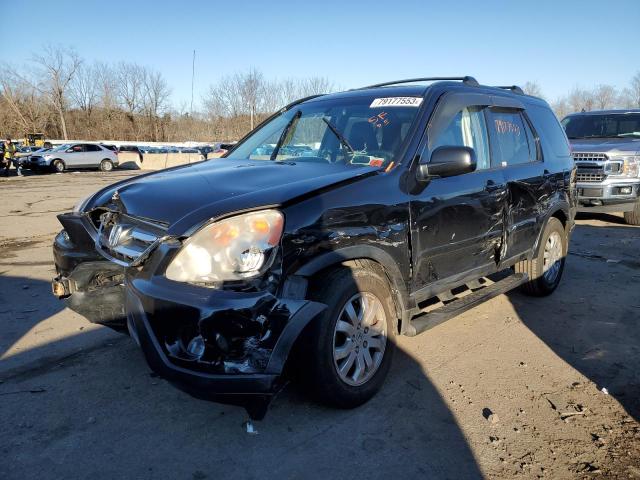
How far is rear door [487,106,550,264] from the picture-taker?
Result: 4.21 metres

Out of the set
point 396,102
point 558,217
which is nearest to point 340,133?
point 396,102

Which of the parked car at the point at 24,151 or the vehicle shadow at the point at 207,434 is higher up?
the parked car at the point at 24,151

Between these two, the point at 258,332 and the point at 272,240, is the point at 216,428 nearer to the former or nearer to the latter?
the point at 258,332

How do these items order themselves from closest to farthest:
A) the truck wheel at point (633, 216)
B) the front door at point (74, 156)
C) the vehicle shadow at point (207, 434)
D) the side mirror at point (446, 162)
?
the vehicle shadow at point (207, 434), the side mirror at point (446, 162), the truck wheel at point (633, 216), the front door at point (74, 156)

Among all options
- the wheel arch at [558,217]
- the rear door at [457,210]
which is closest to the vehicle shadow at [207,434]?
the rear door at [457,210]

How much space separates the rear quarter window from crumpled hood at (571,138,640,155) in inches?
185

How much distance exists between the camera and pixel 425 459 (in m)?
2.54

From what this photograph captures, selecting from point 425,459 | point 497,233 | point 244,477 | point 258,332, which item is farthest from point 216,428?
point 497,233

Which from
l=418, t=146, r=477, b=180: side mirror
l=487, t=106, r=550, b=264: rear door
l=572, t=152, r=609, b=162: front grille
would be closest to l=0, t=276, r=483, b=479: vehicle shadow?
l=418, t=146, r=477, b=180: side mirror

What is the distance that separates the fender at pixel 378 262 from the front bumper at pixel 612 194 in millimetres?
Result: 7627

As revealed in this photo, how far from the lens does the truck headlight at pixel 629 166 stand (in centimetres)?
923

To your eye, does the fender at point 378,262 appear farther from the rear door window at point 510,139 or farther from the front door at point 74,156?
the front door at point 74,156

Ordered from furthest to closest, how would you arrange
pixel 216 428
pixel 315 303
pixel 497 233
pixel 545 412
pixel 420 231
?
pixel 497 233 → pixel 420 231 → pixel 545 412 → pixel 216 428 → pixel 315 303

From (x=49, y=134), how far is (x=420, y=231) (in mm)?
66287
